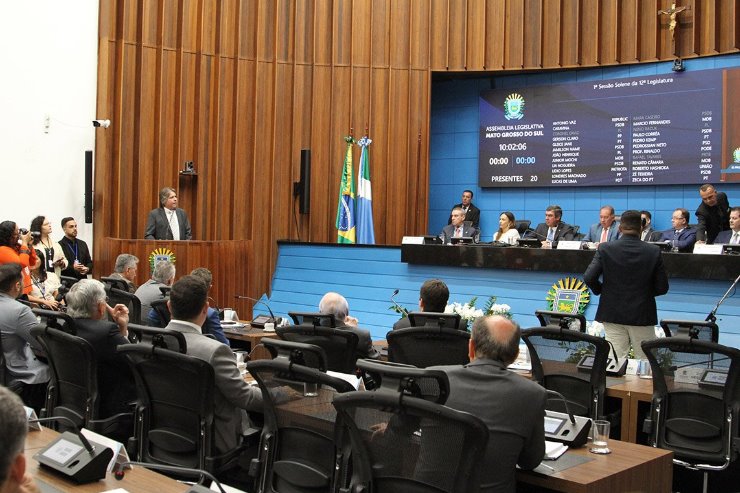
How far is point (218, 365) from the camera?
3352 millimetres

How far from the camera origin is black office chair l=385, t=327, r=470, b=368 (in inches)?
167

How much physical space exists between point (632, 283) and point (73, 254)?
19.8 ft

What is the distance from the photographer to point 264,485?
3180 millimetres

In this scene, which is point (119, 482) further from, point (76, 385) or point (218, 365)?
point (76, 385)

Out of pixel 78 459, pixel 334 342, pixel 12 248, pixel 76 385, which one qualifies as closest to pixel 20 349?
pixel 76 385

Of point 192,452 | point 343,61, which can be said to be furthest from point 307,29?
point 192,452

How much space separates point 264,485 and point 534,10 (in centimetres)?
879

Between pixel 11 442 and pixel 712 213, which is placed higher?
pixel 712 213

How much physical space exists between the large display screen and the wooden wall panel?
0.36 meters

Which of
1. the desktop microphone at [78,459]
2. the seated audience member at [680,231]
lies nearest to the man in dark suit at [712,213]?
the seated audience member at [680,231]

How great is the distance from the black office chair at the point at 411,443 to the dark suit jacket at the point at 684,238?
6.23 meters

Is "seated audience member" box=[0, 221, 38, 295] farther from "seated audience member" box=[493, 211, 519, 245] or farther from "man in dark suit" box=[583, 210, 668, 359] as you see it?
"seated audience member" box=[493, 211, 519, 245]

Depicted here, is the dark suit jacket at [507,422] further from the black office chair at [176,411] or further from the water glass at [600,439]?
the black office chair at [176,411]

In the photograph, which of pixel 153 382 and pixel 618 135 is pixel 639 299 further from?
pixel 618 135
